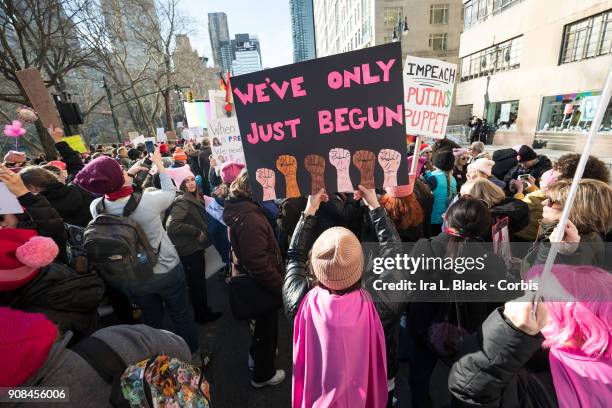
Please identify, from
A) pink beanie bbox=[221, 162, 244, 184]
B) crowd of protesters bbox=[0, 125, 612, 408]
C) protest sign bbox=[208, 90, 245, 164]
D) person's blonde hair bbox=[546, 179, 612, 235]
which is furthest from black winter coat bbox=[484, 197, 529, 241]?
protest sign bbox=[208, 90, 245, 164]

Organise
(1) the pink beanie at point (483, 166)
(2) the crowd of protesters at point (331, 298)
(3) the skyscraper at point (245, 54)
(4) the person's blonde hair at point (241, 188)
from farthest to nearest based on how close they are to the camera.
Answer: (3) the skyscraper at point (245, 54), (1) the pink beanie at point (483, 166), (4) the person's blonde hair at point (241, 188), (2) the crowd of protesters at point (331, 298)

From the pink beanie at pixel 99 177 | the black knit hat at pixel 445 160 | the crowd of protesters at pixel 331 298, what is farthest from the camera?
the black knit hat at pixel 445 160

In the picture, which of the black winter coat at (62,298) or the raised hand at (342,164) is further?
the raised hand at (342,164)

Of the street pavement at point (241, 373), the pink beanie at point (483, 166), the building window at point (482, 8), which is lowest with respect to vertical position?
the street pavement at point (241, 373)

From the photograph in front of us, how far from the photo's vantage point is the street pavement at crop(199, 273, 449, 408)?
103 inches

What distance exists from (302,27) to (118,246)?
206362mm

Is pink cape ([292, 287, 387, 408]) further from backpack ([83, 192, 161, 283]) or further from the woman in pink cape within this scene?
backpack ([83, 192, 161, 283])

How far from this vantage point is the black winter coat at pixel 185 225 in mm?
3137

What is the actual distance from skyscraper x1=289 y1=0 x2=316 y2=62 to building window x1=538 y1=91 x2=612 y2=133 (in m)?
179

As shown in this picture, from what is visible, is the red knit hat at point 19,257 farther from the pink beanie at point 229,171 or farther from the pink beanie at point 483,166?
the pink beanie at point 483,166

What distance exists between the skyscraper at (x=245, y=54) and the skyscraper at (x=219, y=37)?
4.48 metres

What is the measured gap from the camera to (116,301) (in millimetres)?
3461

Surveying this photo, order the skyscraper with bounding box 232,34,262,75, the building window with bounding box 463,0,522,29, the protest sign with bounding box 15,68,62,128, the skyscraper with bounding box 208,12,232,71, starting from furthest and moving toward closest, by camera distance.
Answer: the skyscraper with bounding box 232,34,262,75, the skyscraper with bounding box 208,12,232,71, the building window with bounding box 463,0,522,29, the protest sign with bounding box 15,68,62,128

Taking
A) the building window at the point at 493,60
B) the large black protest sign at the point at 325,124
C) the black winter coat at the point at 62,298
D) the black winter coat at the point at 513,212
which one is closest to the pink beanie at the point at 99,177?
the black winter coat at the point at 62,298
